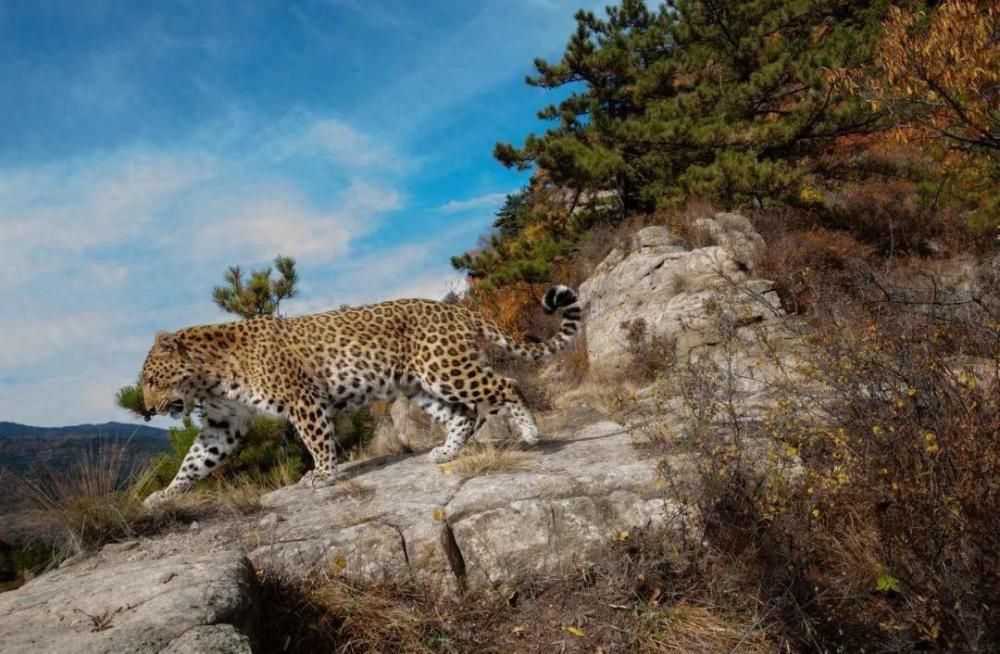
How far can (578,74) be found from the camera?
64.8ft

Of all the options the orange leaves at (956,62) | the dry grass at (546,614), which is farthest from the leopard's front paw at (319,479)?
the orange leaves at (956,62)

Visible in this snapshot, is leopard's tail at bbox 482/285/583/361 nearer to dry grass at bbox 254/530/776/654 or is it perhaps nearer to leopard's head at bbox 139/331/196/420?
dry grass at bbox 254/530/776/654

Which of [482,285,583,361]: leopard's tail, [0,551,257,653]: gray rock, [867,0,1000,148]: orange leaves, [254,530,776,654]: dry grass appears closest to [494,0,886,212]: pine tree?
[867,0,1000,148]: orange leaves

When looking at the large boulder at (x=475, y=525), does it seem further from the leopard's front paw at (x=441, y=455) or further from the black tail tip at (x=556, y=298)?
the black tail tip at (x=556, y=298)

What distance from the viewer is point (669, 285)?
13.7 m

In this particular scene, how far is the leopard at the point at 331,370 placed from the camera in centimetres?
761

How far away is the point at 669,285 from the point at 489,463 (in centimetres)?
832

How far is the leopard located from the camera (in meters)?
7.61

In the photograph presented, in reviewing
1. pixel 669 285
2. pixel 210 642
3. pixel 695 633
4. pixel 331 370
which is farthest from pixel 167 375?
pixel 669 285

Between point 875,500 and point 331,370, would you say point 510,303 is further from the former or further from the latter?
point 875,500

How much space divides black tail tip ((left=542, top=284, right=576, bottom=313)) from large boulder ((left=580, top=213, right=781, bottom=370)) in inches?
165

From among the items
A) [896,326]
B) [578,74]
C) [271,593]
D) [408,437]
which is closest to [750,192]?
[578,74]

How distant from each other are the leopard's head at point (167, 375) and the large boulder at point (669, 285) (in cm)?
766

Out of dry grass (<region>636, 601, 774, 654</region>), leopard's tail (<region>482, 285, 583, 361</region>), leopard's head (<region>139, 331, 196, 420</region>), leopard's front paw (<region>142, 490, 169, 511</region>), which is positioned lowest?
dry grass (<region>636, 601, 774, 654</region>)
